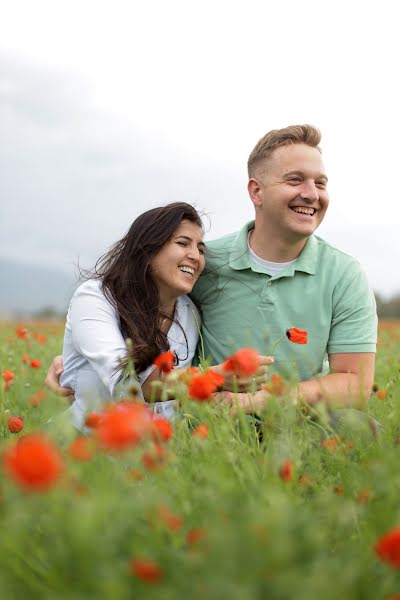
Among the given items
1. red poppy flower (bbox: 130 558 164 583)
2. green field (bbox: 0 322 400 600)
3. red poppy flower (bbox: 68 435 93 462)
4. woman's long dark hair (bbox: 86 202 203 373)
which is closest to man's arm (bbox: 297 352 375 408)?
woman's long dark hair (bbox: 86 202 203 373)

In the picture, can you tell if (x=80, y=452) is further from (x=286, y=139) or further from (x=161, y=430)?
(x=286, y=139)

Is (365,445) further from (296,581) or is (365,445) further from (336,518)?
(296,581)

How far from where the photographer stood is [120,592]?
118 cm

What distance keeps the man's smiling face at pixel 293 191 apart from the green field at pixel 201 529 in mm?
1729

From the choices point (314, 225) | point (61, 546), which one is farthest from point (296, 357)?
point (61, 546)

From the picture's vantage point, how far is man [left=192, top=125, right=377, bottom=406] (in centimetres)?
386

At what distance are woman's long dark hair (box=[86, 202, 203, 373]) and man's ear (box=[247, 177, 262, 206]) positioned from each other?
1.39ft

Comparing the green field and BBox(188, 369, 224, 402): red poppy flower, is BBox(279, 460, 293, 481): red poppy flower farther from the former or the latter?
BBox(188, 369, 224, 402): red poppy flower

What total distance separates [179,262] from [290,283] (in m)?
0.66

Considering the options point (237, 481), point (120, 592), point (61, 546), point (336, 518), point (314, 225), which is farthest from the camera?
point (314, 225)

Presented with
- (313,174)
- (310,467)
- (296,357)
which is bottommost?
(296,357)

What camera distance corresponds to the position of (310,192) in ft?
12.7

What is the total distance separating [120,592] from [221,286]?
9.58 ft

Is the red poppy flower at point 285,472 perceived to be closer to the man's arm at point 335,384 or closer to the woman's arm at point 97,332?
the man's arm at point 335,384
